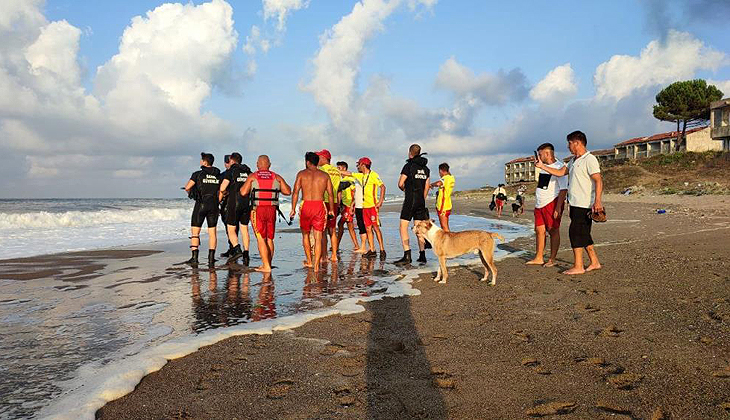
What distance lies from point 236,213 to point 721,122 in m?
55.8

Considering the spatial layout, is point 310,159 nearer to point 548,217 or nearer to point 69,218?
point 548,217

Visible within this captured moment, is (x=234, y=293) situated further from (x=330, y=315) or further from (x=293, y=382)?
(x=293, y=382)

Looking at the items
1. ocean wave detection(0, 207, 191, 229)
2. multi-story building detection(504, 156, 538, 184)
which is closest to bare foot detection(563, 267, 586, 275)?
ocean wave detection(0, 207, 191, 229)

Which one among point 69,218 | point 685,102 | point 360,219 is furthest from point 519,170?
point 360,219

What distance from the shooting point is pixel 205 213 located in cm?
947

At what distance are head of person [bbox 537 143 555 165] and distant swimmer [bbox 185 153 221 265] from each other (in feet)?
20.5

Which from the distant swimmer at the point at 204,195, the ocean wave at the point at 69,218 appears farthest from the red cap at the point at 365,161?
the ocean wave at the point at 69,218

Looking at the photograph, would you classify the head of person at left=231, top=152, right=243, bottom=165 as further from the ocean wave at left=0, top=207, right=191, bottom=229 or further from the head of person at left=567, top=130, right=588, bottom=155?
the ocean wave at left=0, top=207, right=191, bottom=229

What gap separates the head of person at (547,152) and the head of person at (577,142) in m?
0.67

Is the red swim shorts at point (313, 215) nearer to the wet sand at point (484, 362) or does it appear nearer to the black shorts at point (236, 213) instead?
the black shorts at point (236, 213)

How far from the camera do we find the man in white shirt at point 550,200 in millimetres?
7859

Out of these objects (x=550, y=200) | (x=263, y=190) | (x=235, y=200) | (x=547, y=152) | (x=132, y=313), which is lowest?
(x=132, y=313)

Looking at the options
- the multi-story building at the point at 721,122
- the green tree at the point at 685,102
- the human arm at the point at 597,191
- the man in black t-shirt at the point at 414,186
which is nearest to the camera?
the human arm at the point at 597,191

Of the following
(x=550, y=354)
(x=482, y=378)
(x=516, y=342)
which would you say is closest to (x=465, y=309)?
(x=516, y=342)
